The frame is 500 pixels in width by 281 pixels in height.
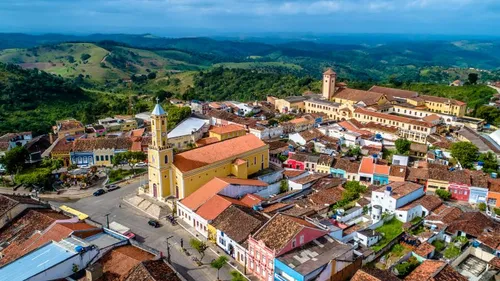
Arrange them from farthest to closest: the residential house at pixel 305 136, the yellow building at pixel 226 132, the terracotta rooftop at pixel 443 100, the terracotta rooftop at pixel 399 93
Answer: the terracotta rooftop at pixel 399 93
the terracotta rooftop at pixel 443 100
the residential house at pixel 305 136
the yellow building at pixel 226 132

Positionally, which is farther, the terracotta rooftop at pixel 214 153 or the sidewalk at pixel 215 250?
the terracotta rooftop at pixel 214 153

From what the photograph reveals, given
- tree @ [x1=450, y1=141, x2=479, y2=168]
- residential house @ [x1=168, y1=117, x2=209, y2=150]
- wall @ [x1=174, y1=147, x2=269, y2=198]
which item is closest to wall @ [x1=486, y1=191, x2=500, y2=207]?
tree @ [x1=450, y1=141, x2=479, y2=168]

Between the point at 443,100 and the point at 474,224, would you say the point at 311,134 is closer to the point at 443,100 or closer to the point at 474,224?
the point at 474,224

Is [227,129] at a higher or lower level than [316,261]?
higher

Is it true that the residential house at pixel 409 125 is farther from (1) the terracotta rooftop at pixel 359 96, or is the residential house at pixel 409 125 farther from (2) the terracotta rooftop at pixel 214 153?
(2) the terracotta rooftop at pixel 214 153

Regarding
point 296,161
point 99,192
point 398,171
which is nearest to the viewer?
point 398,171

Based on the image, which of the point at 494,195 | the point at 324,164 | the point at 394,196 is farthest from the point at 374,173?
the point at 494,195

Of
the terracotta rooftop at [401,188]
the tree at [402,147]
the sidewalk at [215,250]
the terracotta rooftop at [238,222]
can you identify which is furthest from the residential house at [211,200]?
the tree at [402,147]
